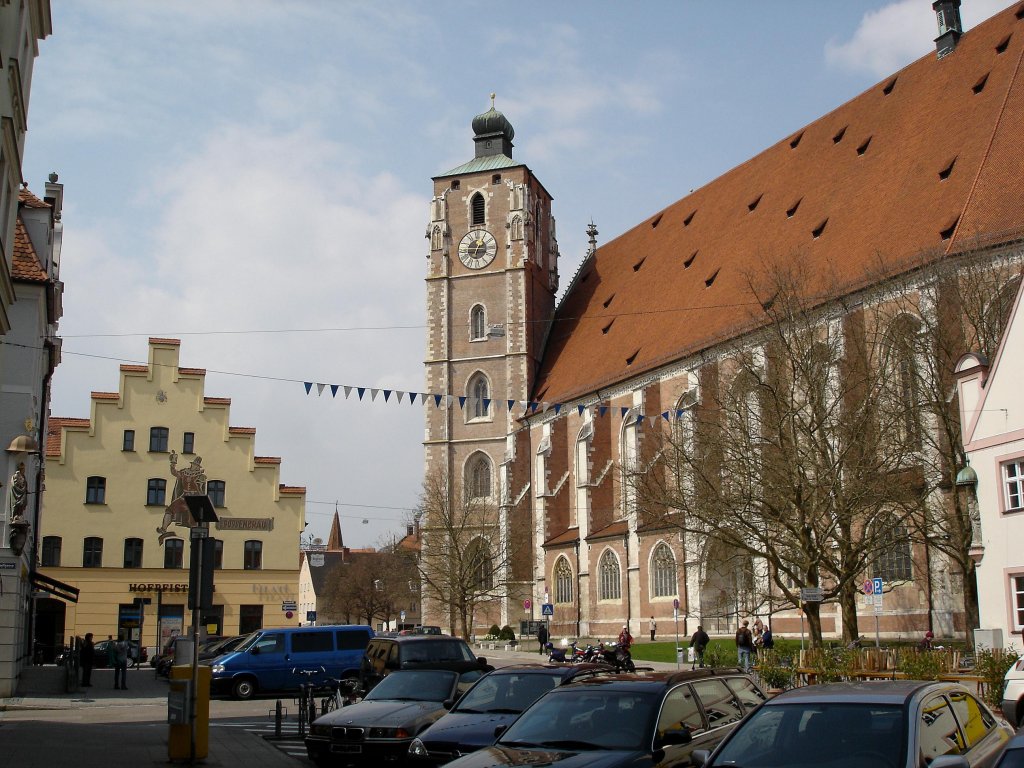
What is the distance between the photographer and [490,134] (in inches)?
2454

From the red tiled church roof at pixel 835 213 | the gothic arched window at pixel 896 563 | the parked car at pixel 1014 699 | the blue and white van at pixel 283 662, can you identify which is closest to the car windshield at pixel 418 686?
the parked car at pixel 1014 699

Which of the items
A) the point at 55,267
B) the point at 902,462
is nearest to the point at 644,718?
the point at 902,462

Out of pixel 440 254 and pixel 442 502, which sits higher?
pixel 440 254

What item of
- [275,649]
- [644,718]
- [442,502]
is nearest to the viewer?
[644,718]

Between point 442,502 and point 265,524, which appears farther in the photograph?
point 442,502

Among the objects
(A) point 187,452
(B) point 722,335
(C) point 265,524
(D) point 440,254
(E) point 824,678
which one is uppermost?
(D) point 440,254

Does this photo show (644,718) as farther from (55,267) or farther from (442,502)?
(442,502)

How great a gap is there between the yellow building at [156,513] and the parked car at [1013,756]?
121 ft

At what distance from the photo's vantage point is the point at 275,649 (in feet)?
79.8

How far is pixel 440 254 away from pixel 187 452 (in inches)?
851

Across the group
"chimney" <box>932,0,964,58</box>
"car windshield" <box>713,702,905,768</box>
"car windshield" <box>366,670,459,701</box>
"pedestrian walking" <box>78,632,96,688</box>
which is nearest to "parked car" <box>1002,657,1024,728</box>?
"car windshield" <box>366,670,459,701</box>

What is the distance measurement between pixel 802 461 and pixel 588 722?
17321 millimetres

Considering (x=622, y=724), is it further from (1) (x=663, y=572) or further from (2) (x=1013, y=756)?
(1) (x=663, y=572)

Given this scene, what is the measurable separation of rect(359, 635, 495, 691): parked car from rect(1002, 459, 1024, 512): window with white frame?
1360 cm
